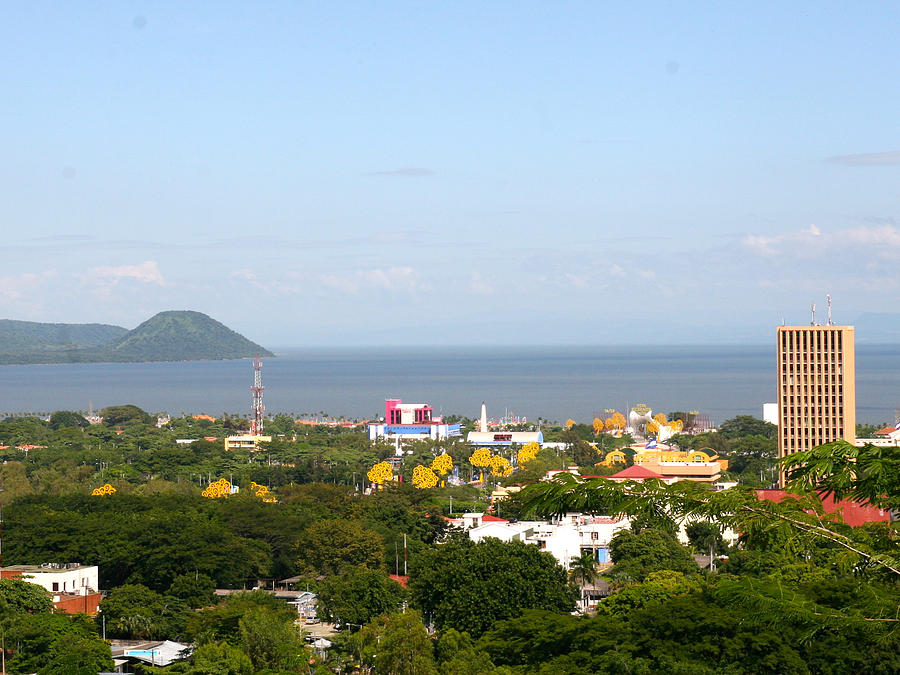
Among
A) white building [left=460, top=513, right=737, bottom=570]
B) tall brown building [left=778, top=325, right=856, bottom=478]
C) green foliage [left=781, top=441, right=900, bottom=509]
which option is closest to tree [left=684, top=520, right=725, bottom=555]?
white building [left=460, top=513, right=737, bottom=570]

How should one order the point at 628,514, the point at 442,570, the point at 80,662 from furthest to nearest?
the point at 442,570
the point at 80,662
the point at 628,514

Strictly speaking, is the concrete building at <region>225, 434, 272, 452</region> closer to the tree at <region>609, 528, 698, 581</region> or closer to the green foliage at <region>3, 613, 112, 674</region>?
the tree at <region>609, 528, 698, 581</region>

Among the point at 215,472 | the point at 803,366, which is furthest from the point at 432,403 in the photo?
the point at 803,366

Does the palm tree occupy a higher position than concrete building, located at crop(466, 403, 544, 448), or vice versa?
concrete building, located at crop(466, 403, 544, 448)

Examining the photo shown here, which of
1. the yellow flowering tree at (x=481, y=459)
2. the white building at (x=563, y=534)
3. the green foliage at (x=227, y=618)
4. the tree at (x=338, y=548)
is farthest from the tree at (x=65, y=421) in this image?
the green foliage at (x=227, y=618)

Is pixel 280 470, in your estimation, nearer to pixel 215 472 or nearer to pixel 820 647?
pixel 215 472

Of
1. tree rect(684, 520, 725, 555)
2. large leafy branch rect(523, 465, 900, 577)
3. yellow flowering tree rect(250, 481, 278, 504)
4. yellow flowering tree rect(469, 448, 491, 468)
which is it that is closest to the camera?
large leafy branch rect(523, 465, 900, 577)
